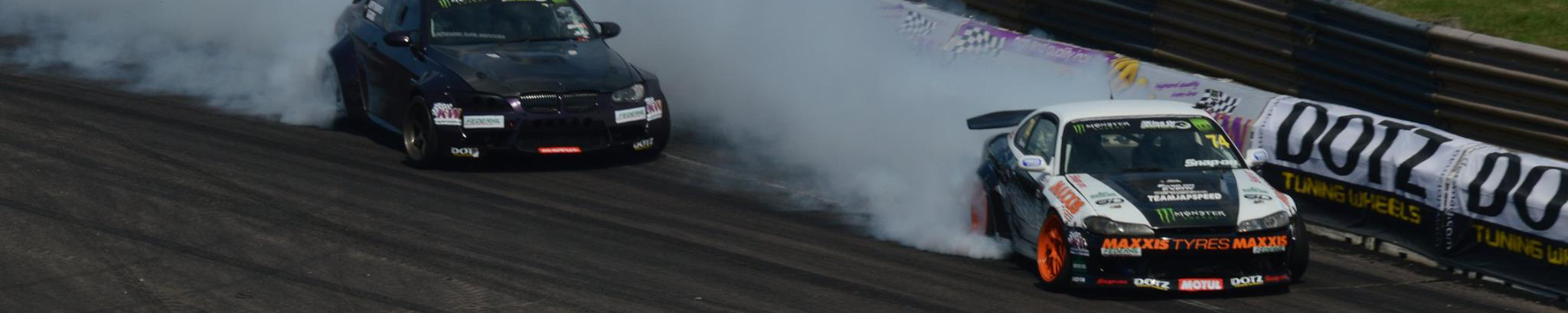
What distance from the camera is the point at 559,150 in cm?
1291

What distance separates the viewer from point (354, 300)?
28.5 feet

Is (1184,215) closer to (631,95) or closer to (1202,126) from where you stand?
(1202,126)

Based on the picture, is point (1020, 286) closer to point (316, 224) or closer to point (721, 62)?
point (316, 224)

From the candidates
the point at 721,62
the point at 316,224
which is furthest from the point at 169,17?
the point at 316,224

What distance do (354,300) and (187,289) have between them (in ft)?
2.76

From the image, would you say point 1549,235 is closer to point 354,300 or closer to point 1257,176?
point 1257,176

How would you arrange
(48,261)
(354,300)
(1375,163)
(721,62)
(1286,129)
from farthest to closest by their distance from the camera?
1. (721,62)
2. (1286,129)
3. (1375,163)
4. (48,261)
5. (354,300)

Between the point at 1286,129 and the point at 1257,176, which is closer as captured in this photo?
the point at 1257,176

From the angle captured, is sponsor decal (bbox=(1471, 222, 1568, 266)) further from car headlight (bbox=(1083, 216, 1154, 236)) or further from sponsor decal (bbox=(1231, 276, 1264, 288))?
car headlight (bbox=(1083, 216, 1154, 236))

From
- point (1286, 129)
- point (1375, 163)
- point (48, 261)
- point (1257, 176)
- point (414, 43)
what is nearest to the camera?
point (48, 261)

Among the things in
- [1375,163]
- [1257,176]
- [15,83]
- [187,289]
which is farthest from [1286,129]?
[15,83]

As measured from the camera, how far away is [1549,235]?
9.71m

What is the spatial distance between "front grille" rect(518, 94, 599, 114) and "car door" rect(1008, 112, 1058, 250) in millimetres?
3445

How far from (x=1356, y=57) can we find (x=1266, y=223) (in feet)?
14.0
